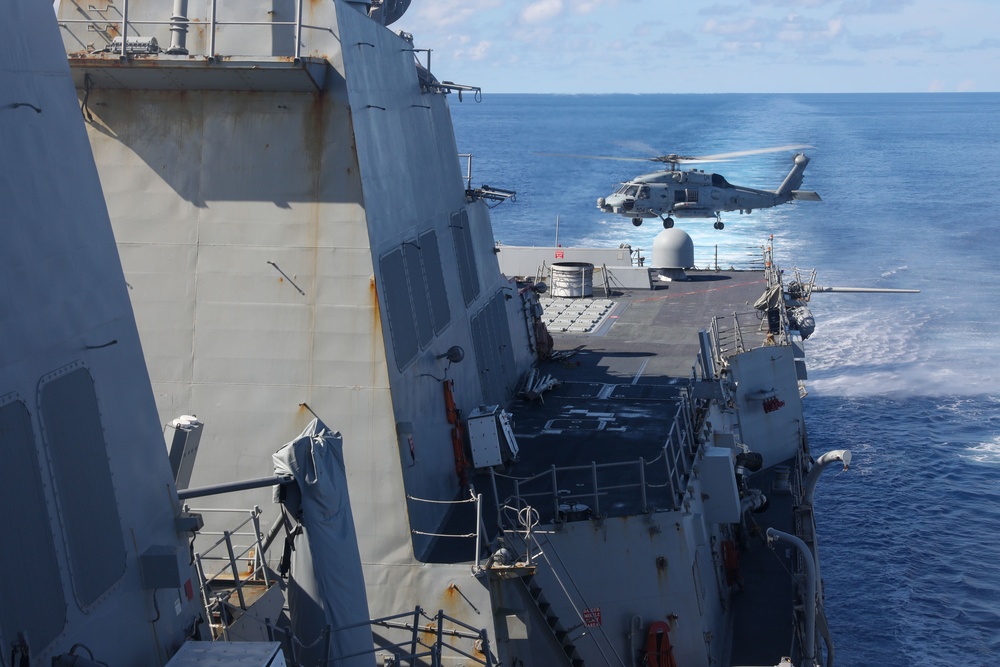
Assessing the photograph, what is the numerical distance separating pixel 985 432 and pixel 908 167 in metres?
72.1

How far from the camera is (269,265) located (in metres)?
12.1

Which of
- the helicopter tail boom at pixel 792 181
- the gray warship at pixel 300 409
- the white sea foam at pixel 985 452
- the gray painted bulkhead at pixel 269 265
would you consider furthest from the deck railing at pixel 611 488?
the helicopter tail boom at pixel 792 181

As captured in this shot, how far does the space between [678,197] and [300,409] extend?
1298 inches

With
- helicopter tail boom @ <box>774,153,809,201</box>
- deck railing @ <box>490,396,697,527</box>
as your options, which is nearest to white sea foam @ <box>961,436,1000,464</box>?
helicopter tail boom @ <box>774,153,809,201</box>

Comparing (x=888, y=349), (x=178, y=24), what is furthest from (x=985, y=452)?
(x=178, y=24)

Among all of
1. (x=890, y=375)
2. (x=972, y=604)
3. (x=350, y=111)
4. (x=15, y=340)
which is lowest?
(x=972, y=604)

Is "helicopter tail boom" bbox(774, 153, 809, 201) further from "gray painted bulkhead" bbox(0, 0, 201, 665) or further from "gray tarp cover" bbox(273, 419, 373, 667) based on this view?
"gray painted bulkhead" bbox(0, 0, 201, 665)

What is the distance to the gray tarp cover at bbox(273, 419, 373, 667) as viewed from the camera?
8648mm

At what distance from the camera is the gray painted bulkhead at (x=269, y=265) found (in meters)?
12.0

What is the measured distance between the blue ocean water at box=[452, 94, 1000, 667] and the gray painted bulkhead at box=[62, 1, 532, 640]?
1531 cm

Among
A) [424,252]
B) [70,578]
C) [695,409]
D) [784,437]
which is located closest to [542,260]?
[784,437]

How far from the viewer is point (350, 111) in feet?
39.1

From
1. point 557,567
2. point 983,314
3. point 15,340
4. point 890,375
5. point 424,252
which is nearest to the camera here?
point 15,340

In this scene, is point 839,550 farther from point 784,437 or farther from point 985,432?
point 985,432
